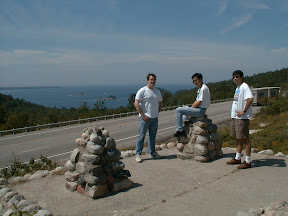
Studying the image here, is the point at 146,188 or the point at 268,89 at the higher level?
the point at 268,89

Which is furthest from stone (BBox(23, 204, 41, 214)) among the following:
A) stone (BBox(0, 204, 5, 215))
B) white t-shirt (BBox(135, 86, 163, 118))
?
white t-shirt (BBox(135, 86, 163, 118))

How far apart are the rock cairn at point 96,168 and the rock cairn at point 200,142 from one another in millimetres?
2447

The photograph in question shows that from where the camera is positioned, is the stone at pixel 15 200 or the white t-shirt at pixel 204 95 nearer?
the stone at pixel 15 200

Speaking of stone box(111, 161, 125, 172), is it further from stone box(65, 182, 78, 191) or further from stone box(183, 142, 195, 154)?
stone box(183, 142, 195, 154)

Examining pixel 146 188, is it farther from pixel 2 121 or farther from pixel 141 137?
pixel 2 121

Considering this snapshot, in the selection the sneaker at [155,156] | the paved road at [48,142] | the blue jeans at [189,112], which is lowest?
the paved road at [48,142]

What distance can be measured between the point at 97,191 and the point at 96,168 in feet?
1.42

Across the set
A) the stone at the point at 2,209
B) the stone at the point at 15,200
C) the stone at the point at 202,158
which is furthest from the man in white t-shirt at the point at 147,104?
the stone at the point at 2,209

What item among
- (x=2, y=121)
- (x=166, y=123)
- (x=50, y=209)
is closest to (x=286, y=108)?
(x=166, y=123)

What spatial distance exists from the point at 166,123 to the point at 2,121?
57.3 ft

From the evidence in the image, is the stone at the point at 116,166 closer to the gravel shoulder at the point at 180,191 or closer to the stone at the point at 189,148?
the gravel shoulder at the point at 180,191

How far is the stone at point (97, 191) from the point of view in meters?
5.15

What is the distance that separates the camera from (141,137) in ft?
24.7

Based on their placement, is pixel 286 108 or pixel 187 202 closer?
pixel 187 202
